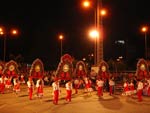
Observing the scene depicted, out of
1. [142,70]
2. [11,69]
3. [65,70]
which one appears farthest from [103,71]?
[11,69]

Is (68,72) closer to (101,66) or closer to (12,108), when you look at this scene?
(101,66)

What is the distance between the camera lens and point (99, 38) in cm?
2822

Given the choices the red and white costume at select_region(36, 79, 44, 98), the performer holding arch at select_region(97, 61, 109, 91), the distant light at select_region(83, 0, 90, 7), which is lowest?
the red and white costume at select_region(36, 79, 44, 98)

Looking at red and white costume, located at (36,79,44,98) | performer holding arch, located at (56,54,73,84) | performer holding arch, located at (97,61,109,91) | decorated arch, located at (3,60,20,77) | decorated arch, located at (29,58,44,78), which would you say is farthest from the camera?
decorated arch, located at (3,60,20,77)

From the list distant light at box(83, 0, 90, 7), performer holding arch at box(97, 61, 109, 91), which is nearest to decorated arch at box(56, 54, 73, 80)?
performer holding arch at box(97, 61, 109, 91)

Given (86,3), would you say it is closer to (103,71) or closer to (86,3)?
(86,3)

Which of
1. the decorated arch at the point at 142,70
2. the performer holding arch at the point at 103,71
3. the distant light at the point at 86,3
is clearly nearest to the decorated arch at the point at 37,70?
the performer holding arch at the point at 103,71

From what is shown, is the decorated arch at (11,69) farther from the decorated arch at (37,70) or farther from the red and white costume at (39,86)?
the red and white costume at (39,86)

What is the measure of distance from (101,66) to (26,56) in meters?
47.7

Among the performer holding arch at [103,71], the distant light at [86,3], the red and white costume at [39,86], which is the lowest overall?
the red and white costume at [39,86]

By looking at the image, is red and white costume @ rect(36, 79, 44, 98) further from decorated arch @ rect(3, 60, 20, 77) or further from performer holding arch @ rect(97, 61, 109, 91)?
decorated arch @ rect(3, 60, 20, 77)

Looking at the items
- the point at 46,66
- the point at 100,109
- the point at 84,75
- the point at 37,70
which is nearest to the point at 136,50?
the point at 46,66

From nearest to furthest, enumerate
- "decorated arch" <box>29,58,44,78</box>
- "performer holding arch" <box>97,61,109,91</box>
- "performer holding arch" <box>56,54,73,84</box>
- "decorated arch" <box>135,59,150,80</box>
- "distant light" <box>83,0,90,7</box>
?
1. "performer holding arch" <box>56,54,73,84</box>
2. "decorated arch" <box>29,58,44,78</box>
3. "distant light" <box>83,0,90,7</box>
4. "decorated arch" <box>135,59,150,80</box>
5. "performer holding arch" <box>97,61,109,91</box>

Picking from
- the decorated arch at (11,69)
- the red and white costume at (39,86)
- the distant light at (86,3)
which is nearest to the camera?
the red and white costume at (39,86)
